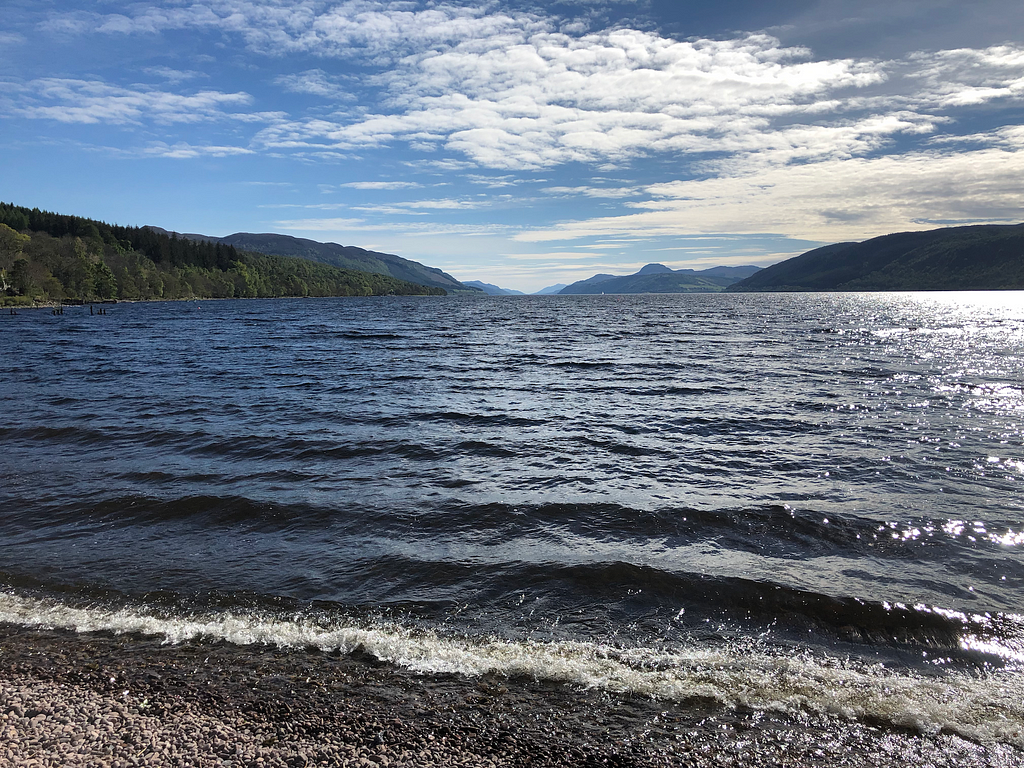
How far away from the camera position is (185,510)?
11867 mm

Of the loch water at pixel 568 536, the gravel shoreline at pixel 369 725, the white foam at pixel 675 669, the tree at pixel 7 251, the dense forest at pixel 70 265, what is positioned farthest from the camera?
the dense forest at pixel 70 265

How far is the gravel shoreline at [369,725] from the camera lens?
4812 millimetres

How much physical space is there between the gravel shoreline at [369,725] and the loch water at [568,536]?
0.38 metres

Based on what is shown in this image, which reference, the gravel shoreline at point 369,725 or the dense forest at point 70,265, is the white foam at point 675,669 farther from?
the dense forest at point 70,265

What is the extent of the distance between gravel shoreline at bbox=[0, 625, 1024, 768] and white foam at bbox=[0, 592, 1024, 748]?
26 centimetres

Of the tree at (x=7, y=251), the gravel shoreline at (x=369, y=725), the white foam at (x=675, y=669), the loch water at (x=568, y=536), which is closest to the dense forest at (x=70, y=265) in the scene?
the tree at (x=7, y=251)

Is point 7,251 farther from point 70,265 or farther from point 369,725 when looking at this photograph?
point 369,725

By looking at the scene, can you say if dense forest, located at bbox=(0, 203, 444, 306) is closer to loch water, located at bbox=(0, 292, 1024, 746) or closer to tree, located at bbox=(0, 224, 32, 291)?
tree, located at bbox=(0, 224, 32, 291)

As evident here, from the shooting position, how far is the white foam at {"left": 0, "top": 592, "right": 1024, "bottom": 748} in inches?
225

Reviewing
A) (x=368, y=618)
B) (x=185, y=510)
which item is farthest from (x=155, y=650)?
(x=185, y=510)

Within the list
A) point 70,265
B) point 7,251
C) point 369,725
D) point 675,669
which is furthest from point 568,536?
point 70,265

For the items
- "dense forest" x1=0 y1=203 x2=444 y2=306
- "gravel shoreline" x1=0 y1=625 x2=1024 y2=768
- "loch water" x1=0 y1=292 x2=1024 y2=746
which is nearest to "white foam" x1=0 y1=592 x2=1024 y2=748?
"loch water" x1=0 y1=292 x2=1024 y2=746

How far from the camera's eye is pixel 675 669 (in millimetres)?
6461

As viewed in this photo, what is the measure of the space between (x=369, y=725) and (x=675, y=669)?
12.0 ft
